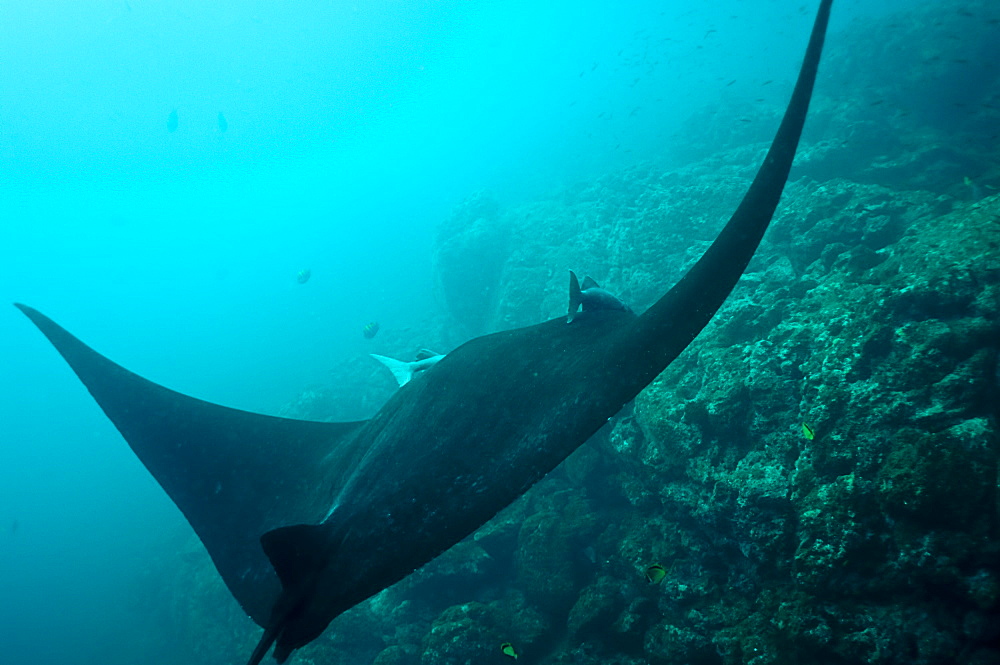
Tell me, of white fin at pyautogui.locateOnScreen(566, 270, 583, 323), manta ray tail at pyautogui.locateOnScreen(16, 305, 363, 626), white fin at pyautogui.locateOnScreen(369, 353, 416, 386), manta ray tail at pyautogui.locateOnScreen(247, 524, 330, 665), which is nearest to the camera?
manta ray tail at pyautogui.locateOnScreen(247, 524, 330, 665)

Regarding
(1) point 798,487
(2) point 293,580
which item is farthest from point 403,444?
(1) point 798,487

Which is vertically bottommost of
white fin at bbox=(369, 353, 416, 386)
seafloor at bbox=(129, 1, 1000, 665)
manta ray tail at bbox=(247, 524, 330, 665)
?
seafloor at bbox=(129, 1, 1000, 665)

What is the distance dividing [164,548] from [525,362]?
27.9m

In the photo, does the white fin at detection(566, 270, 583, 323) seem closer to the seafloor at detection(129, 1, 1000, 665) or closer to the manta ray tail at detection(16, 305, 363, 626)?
the manta ray tail at detection(16, 305, 363, 626)

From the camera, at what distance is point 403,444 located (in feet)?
7.67

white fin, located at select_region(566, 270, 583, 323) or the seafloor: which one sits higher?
white fin, located at select_region(566, 270, 583, 323)

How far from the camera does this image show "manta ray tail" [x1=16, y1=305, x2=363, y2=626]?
2.74 m

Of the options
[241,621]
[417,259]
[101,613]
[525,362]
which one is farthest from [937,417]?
[417,259]

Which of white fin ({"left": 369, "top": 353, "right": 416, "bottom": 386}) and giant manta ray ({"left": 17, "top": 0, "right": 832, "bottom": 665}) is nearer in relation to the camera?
giant manta ray ({"left": 17, "top": 0, "right": 832, "bottom": 665})

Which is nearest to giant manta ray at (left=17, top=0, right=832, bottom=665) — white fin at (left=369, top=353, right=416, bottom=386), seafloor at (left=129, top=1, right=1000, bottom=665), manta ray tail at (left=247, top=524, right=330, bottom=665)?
manta ray tail at (left=247, top=524, right=330, bottom=665)

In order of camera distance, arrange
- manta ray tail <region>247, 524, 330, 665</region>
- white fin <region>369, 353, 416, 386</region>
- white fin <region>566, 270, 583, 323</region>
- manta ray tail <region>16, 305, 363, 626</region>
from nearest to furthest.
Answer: manta ray tail <region>247, 524, 330, 665</region> → manta ray tail <region>16, 305, 363, 626</region> → white fin <region>566, 270, 583, 323</region> → white fin <region>369, 353, 416, 386</region>

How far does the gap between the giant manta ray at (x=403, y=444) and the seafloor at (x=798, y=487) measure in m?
2.88

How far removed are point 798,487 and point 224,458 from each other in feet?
17.2

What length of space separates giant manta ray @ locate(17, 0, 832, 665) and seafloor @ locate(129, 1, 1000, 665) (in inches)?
114
